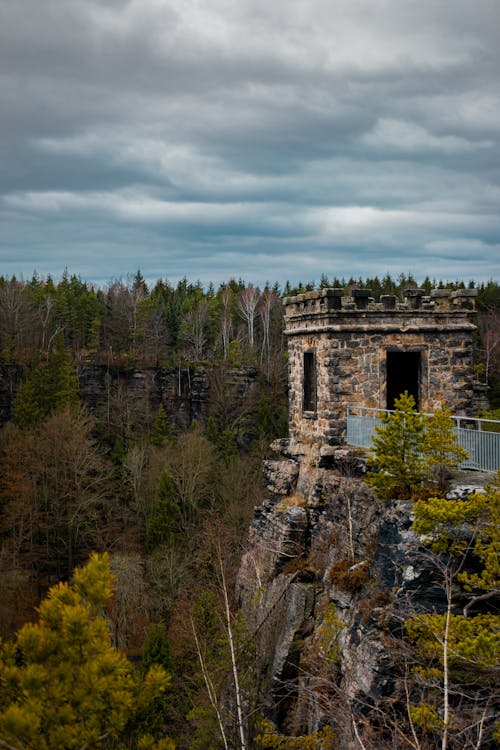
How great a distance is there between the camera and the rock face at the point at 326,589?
1339 centimetres

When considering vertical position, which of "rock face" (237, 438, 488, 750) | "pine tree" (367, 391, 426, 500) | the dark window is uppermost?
the dark window

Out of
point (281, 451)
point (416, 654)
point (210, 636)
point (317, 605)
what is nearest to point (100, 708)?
point (416, 654)

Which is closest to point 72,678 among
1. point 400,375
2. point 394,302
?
point 394,302

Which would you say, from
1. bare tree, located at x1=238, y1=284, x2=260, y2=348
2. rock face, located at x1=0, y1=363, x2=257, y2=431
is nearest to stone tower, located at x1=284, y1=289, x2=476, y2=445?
rock face, located at x1=0, y1=363, x2=257, y2=431

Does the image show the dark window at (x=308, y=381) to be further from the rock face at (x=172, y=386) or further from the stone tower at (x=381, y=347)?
the rock face at (x=172, y=386)

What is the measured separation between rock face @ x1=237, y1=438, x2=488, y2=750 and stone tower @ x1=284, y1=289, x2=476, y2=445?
1549mm

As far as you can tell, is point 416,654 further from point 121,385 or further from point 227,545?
point 121,385

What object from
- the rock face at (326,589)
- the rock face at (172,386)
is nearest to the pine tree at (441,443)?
the rock face at (326,589)

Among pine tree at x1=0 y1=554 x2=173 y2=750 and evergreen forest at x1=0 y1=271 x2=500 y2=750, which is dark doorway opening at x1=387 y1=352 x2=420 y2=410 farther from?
pine tree at x1=0 y1=554 x2=173 y2=750

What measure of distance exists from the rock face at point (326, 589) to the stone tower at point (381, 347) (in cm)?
155

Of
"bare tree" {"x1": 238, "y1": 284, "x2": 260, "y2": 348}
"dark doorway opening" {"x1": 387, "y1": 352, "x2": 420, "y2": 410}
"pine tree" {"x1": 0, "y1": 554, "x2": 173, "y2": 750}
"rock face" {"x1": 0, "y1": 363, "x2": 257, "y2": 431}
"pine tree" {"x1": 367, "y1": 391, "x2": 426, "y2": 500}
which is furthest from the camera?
"bare tree" {"x1": 238, "y1": 284, "x2": 260, "y2": 348}

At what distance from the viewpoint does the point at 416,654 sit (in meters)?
12.3

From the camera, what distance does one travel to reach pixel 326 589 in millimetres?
17641

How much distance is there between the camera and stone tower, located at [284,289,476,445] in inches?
770
